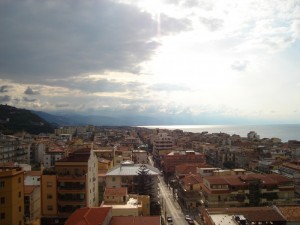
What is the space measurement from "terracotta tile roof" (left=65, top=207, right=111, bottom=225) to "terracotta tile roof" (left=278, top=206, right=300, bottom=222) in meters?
18.9

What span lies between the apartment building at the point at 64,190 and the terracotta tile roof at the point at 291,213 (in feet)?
73.0

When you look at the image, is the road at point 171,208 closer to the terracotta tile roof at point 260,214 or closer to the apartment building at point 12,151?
the terracotta tile roof at point 260,214

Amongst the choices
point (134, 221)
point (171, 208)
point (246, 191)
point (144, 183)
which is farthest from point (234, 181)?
point (134, 221)

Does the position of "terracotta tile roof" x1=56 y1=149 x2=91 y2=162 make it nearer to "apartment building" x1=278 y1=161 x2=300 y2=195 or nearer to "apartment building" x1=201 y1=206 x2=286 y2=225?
"apartment building" x1=201 y1=206 x2=286 y2=225

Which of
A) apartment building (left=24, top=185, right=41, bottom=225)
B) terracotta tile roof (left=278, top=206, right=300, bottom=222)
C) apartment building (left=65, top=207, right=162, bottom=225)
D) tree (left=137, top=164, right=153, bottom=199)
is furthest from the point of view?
tree (left=137, top=164, right=153, bottom=199)

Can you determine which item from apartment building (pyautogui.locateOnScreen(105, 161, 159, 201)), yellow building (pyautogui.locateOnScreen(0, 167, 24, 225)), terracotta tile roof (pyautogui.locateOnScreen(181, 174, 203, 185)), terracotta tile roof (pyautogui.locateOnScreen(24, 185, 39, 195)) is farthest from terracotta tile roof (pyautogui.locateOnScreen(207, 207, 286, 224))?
terracotta tile roof (pyautogui.locateOnScreen(24, 185, 39, 195))

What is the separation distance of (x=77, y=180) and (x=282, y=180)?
104 feet

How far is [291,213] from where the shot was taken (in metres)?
38.0

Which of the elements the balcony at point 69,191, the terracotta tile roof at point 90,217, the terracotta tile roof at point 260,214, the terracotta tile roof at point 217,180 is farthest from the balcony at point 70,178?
the terracotta tile roof at point 217,180

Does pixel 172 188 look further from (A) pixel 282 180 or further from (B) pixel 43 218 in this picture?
→ (B) pixel 43 218

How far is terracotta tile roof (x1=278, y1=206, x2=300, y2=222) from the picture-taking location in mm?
37125

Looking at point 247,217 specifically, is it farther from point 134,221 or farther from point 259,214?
point 134,221

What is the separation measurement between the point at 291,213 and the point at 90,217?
70.8ft

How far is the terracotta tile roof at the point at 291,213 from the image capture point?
3712cm
